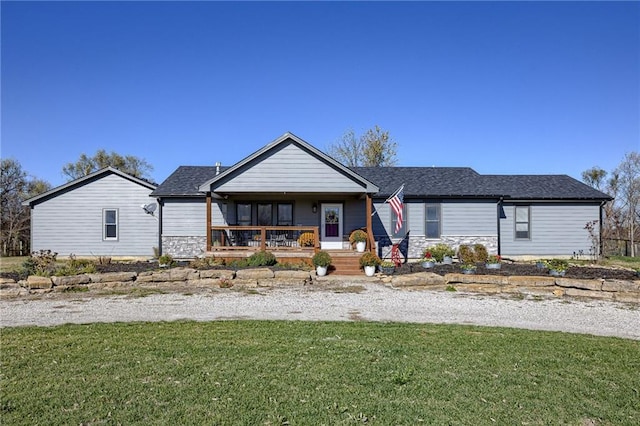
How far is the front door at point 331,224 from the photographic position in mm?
18391

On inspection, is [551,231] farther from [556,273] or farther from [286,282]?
[286,282]

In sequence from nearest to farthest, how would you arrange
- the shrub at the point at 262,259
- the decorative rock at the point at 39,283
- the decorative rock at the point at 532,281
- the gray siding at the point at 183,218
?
the decorative rock at the point at 39,283
the decorative rock at the point at 532,281
the shrub at the point at 262,259
the gray siding at the point at 183,218

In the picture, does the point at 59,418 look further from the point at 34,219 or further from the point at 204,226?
the point at 34,219

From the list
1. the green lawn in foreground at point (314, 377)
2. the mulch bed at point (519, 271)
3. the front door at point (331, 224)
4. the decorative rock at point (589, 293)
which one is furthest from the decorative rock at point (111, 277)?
the decorative rock at point (589, 293)

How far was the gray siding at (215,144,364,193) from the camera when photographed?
620 inches

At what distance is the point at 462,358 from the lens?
5047mm

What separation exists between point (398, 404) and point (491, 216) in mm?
16031

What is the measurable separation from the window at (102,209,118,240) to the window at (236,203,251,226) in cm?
563

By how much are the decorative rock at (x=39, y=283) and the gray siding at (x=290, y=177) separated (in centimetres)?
645

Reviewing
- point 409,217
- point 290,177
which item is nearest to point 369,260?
point 290,177

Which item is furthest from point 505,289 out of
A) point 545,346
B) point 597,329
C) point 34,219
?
point 34,219

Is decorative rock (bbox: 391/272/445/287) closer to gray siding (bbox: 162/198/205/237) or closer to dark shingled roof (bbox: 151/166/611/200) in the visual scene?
dark shingled roof (bbox: 151/166/611/200)

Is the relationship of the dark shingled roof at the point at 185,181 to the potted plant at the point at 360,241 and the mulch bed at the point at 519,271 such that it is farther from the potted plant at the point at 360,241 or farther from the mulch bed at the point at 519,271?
the potted plant at the point at 360,241

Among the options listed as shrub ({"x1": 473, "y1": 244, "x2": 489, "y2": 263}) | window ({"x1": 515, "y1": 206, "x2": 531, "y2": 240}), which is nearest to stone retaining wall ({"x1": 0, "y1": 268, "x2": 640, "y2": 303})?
shrub ({"x1": 473, "y1": 244, "x2": 489, "y2": 263})
